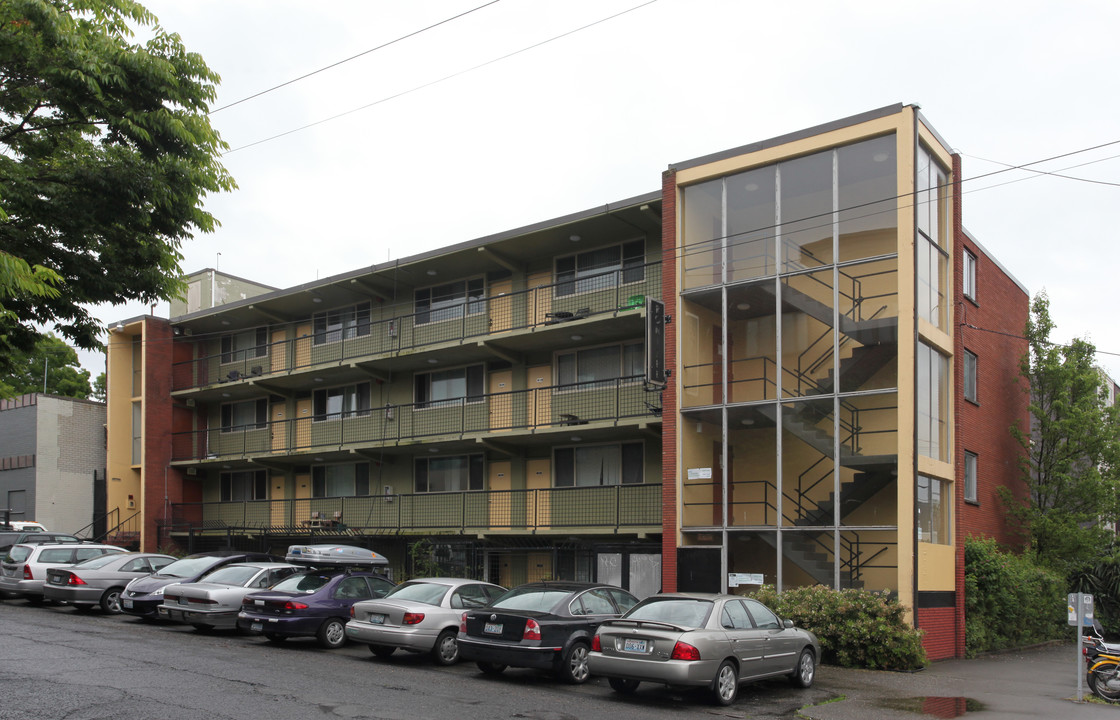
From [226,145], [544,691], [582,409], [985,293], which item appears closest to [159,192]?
[226,145]

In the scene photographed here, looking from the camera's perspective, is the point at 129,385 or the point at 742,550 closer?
the point at 742,550

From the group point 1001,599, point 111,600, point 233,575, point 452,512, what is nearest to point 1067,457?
point 1001,599

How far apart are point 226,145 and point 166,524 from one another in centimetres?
2685

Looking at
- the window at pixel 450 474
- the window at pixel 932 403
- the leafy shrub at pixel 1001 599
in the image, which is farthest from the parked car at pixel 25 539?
the leafy shrub at pixel 1001 599

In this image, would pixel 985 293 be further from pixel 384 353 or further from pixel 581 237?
pixel 384 353

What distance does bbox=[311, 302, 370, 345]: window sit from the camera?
32.5 meters

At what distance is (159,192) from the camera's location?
12.0m

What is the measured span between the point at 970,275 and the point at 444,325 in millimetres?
14247

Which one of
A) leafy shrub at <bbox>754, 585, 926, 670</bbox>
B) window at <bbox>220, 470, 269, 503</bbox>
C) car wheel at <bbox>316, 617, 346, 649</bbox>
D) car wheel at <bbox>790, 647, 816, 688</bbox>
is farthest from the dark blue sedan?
window at <bbox>220, 470, 269, 503</bbox>

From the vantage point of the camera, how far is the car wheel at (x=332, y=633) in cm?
1795

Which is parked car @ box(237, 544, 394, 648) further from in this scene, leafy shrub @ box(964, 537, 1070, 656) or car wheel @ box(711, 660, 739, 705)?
leafy shrub @ box(964, 537, 1070, 656)

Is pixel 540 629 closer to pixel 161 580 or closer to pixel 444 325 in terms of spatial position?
pixel 161 580

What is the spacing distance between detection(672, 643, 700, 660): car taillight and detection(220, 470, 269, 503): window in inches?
1011

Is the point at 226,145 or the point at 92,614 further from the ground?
the point at 226,145
